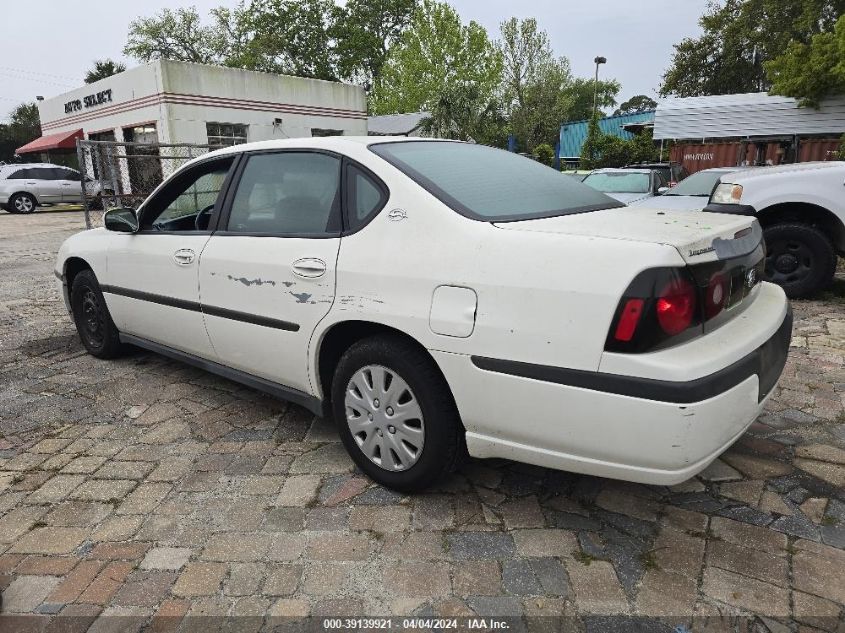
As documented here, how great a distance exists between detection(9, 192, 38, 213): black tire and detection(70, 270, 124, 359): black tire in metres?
18.1

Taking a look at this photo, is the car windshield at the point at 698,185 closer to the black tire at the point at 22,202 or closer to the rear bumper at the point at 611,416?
the rear bumper at the point at 611,416

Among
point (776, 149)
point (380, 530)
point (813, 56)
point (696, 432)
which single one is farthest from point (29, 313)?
point (776, 149)

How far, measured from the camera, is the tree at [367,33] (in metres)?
44.8

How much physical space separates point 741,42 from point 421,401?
113 ft

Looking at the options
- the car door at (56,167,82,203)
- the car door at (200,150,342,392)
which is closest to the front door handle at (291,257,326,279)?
the car door at (200,150,342,392)

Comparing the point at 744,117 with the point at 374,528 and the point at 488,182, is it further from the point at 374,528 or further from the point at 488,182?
the point at 374,528

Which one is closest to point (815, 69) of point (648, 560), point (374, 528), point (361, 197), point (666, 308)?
point (361, 197)

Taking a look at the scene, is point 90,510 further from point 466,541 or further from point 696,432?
point 696,432

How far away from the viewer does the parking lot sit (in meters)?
1.93

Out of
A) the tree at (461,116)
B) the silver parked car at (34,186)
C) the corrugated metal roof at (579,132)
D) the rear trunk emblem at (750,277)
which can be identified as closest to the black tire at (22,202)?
the silver parked car at (34,186)

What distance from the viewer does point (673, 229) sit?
2057 millimetres

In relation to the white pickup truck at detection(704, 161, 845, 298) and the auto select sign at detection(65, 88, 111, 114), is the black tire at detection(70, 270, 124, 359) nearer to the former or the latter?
the white pickup truck at detection(704, 161, 845, 298)

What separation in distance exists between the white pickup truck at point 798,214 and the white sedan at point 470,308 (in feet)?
10.9

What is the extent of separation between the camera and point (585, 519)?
2342mm
